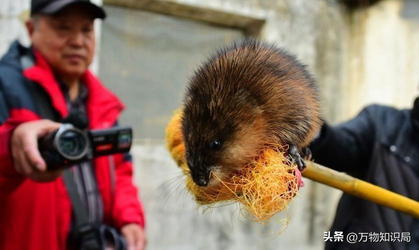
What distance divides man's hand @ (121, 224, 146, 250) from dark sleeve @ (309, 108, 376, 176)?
2.89 ft

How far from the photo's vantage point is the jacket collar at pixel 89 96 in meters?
1.87

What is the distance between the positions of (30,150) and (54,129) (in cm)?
13

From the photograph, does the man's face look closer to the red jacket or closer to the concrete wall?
the red jacket

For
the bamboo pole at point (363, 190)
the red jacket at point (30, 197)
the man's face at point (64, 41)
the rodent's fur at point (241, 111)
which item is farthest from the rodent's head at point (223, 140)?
the man's face at point (64, 41)

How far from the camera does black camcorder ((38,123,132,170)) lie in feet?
4.97

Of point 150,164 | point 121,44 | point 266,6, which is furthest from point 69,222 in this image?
point 266,6

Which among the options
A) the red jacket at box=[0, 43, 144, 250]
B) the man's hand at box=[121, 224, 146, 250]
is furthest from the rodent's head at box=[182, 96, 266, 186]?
the man's hand at box=[121, 224, 146, 250]

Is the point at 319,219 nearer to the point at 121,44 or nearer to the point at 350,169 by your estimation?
the point at 121,44

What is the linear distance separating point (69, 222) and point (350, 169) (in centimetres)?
119

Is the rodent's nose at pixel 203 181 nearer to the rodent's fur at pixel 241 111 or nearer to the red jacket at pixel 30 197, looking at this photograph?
the rodent's fur at pixel 241 111

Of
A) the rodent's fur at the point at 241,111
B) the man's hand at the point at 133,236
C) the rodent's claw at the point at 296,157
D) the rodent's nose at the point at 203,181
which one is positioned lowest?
the man's hand at the point at 133,236

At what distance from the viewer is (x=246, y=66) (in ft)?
4.11

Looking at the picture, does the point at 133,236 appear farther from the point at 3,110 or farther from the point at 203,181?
the point at 203,181

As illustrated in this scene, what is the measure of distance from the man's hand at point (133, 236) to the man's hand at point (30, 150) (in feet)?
1.85
